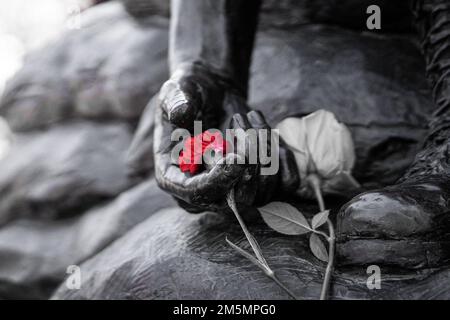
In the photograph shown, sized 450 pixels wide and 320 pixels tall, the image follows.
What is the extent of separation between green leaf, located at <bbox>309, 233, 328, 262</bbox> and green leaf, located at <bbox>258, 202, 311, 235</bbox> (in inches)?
0.8

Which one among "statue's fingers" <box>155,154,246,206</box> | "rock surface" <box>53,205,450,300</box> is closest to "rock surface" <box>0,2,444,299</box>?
"rock surface" <box>53,205,450,300</box>

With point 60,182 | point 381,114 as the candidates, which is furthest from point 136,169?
point 381,114

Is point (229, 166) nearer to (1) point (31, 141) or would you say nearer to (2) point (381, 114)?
(2) point (381, 114)

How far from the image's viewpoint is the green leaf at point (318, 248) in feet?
4.28

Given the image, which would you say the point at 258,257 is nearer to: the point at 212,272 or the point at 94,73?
the point at 212,272

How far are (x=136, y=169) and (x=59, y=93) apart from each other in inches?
20.4

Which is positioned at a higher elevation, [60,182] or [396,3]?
[396,3]

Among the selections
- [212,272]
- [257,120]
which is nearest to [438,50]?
[257,120]

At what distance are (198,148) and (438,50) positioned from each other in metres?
0.68

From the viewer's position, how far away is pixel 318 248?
1.31 meters

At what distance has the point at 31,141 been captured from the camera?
2.56 metres

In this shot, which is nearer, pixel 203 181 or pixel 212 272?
pixel 203 181

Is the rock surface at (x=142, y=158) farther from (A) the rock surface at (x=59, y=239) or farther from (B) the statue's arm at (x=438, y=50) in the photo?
(B) the statue's arm at (x=438, y=50)

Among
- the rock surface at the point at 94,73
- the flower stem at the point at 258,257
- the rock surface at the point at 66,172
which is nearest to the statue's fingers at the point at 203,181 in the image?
the flower stem at the point at 258,257
